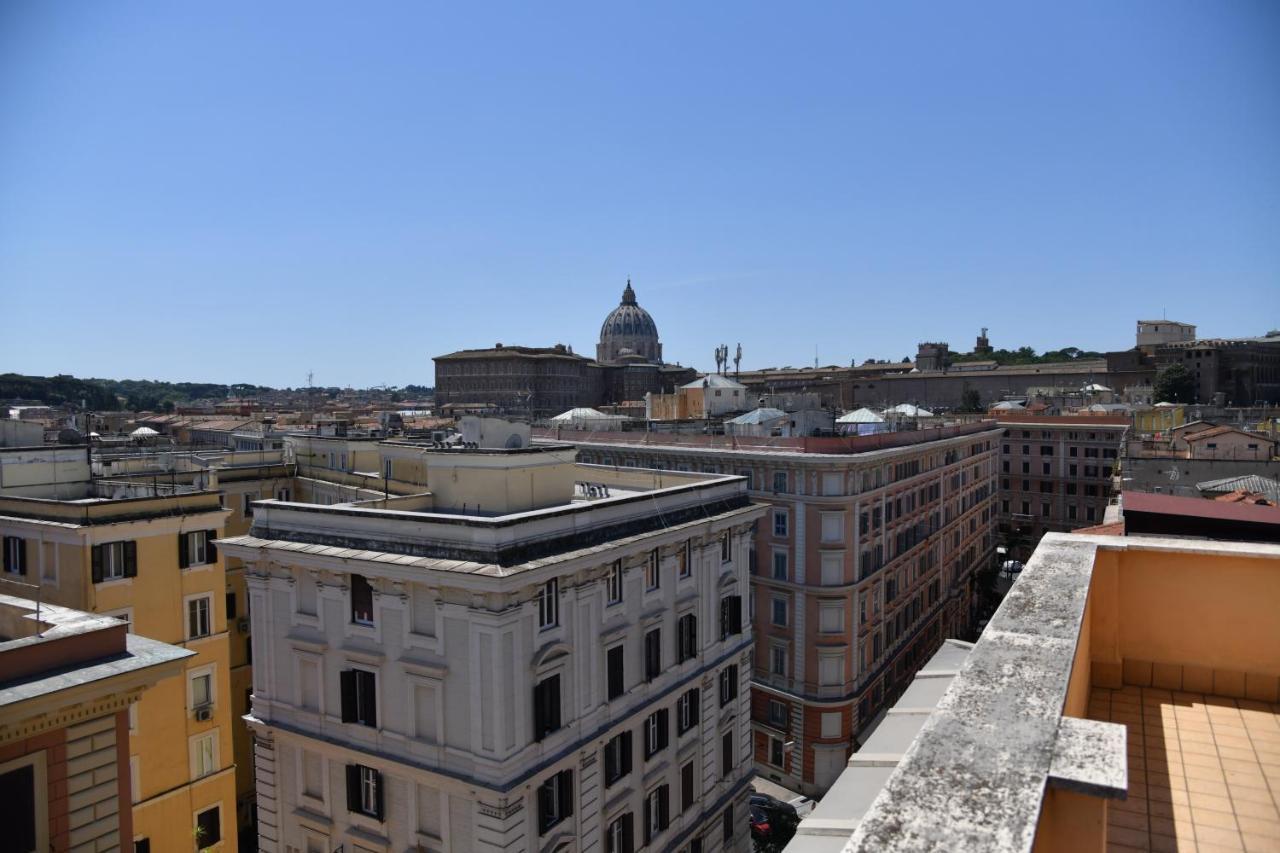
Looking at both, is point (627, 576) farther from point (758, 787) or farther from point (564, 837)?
point (758, 787)

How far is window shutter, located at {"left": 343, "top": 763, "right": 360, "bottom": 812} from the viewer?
592 inches

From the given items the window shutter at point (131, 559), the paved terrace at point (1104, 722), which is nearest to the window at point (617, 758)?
the window shutter at point (131, 559)

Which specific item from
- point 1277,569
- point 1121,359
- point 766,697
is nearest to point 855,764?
point 1277,569

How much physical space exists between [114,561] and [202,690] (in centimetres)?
356

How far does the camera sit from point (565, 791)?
14.7 m

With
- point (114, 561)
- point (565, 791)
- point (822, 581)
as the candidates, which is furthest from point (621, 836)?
point (822, 581)

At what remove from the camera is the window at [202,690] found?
18234 millimetres

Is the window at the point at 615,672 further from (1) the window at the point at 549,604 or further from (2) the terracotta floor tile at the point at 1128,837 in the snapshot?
(2) the terracotta floor tile at the point at 1128,837

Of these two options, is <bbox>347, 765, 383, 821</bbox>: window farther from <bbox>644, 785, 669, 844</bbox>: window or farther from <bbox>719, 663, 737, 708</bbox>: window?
<bbox>719, 663, 737, 708</bbox>: window

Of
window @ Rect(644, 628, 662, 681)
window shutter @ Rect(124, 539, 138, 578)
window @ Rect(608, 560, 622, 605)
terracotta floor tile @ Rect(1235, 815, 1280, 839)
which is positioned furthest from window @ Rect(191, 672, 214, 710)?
terracotta floor tile @ Rect(1235, 815, 1280, 839)

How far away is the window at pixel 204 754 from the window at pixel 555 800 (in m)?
9.06

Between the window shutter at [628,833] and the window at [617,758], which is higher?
the window at [617,758]

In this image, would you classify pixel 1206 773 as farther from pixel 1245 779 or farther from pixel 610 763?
pixel 610 763

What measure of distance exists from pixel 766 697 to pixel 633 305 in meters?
122
